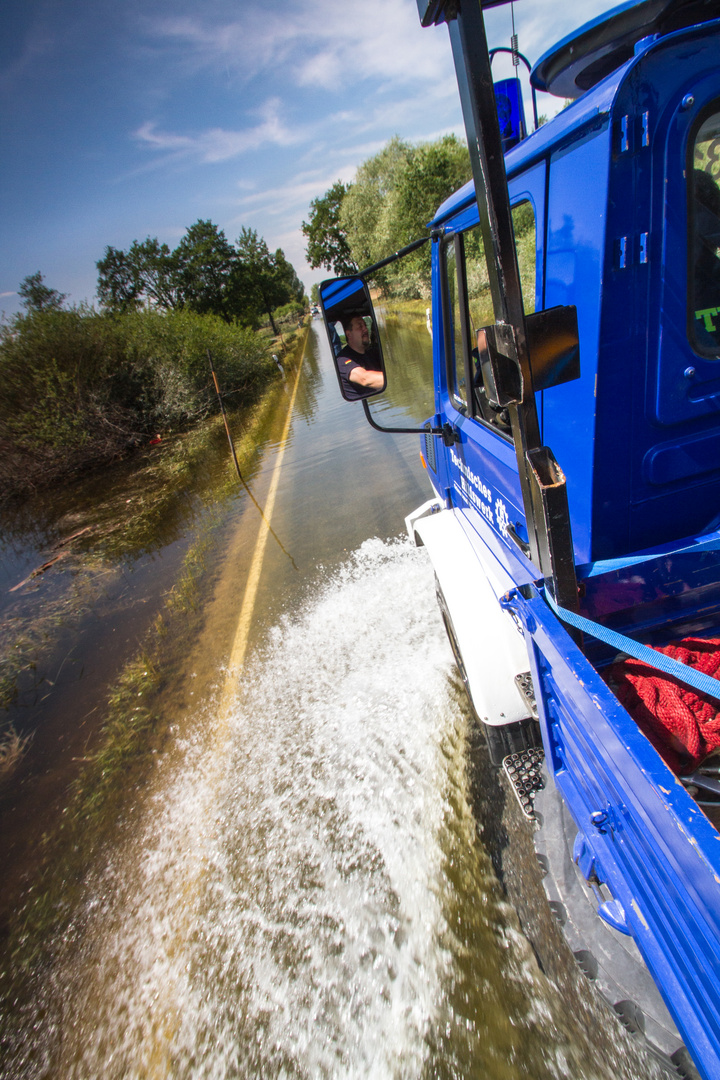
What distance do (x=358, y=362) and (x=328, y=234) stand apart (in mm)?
88302

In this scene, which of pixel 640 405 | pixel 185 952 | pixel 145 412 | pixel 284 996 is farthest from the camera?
pixel 145 412

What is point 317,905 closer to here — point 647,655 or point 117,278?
point 647,655

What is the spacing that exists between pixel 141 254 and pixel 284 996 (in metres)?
76.9

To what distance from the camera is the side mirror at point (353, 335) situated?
2221mm

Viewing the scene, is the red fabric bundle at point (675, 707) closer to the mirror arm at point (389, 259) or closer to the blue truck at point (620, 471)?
the blue truck at point (620, 471)

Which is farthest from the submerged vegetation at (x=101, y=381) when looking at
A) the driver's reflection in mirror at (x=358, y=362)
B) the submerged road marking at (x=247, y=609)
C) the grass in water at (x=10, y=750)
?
the driver's reflection in mirror at (x=358, y=362)

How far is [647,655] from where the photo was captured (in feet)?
3.96

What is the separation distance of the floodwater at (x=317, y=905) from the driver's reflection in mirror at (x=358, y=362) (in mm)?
2166

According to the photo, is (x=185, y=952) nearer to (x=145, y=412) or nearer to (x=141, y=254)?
(x=145, y=412)

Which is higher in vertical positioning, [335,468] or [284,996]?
[335,468]

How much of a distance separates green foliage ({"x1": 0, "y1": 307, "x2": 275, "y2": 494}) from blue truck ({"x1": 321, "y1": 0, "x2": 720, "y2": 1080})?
46.7 ft

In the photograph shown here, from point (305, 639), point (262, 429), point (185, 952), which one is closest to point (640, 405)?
point (185, 952)

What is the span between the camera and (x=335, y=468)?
28.8 feet

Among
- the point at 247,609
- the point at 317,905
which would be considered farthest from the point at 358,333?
the point at 247,609
